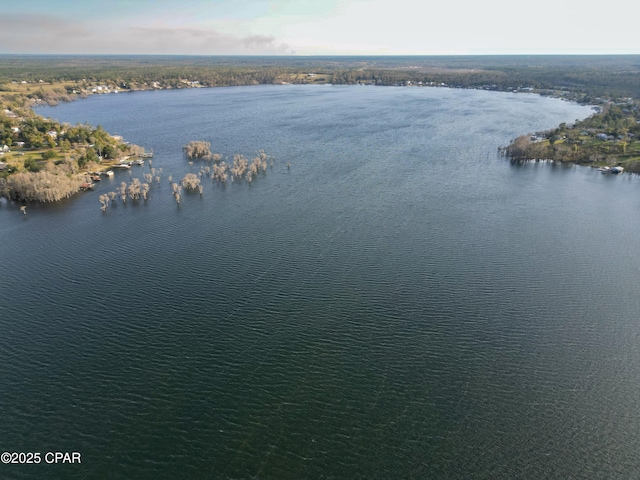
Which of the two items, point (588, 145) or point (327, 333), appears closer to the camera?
point (327, 333)

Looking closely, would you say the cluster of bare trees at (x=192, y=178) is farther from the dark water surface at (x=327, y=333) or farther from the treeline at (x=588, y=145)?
the treeline at (x=588, y=145)

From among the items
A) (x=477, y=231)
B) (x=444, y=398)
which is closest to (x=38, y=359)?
(x=444, y=398)

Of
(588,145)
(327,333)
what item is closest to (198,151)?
(327,333)

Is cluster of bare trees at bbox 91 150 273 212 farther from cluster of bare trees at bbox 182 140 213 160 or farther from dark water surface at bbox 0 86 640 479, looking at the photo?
cluster of bare trees at bbox 182 140 213 160

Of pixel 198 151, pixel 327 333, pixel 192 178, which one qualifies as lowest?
pixel 327 333

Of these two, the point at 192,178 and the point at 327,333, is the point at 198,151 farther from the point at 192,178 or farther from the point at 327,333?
the point at 327,333

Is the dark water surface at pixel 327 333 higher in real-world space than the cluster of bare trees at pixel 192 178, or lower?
lower

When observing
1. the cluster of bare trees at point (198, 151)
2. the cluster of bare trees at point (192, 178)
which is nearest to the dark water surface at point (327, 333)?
the cluster of bare trees at point (192, 178)

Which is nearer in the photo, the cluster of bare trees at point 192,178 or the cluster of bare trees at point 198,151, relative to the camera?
the cluster of bare trees at point 192,178
